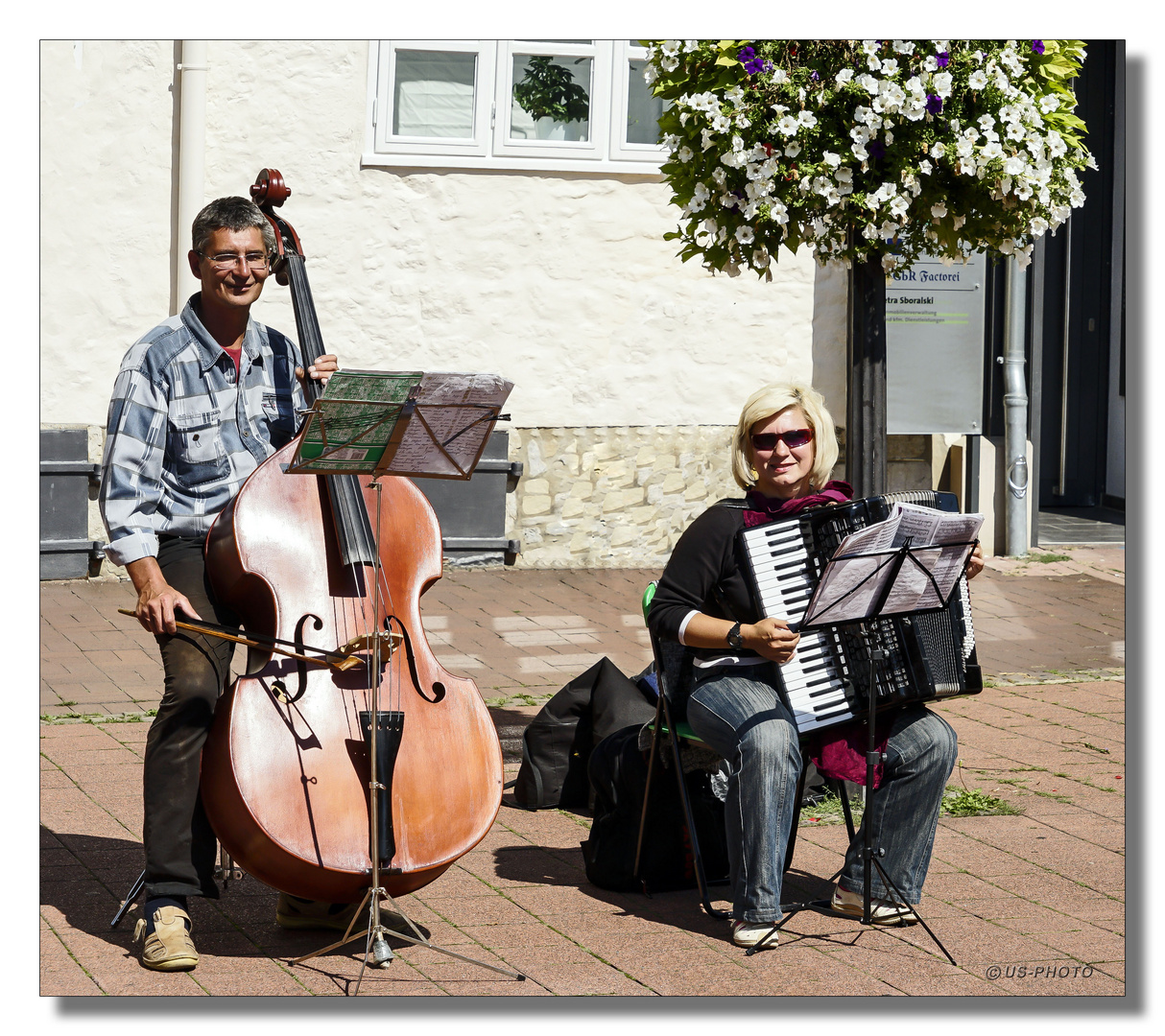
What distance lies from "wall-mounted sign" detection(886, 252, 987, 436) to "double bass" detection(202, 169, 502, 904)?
20.7ft

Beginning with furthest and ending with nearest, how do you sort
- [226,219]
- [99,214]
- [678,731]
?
1. [99,214]
2. [678,731]
3. [226,219]

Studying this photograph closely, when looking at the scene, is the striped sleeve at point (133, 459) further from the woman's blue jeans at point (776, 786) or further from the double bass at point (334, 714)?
the woman's blue jeans at point (776, 786)

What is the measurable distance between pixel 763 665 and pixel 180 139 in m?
5.88

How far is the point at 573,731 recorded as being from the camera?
503 cm

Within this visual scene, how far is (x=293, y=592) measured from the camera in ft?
12.0

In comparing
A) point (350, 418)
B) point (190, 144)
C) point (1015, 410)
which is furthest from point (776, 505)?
point (1015, 410)

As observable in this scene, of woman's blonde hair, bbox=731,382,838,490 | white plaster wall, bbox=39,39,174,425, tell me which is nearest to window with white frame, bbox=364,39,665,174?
white plaster wall, bbox=39,39,174,425

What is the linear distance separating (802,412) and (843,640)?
2.02 ft

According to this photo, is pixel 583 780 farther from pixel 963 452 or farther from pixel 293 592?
pixel 963 452

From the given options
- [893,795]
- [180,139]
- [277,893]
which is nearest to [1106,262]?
[180,139]

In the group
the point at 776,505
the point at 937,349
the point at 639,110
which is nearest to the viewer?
the point at 776,505

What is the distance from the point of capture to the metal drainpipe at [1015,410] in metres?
9.74

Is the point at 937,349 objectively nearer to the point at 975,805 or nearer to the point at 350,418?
the point at 975,805

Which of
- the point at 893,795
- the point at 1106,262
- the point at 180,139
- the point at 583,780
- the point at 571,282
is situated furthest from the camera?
the point at 1106,262
